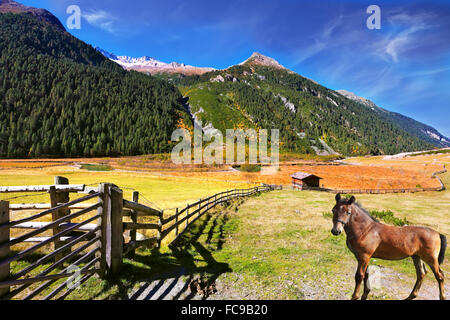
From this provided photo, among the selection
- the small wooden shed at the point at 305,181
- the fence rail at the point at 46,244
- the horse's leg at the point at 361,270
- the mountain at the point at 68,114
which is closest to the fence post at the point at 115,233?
the fence rail at the point at 46,244

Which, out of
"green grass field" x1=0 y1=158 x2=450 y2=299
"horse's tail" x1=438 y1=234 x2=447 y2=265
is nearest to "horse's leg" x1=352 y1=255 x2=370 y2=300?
"horse's tail" x1=438 y1=234 x2=447 y2=265

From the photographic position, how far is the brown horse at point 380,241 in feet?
9.93

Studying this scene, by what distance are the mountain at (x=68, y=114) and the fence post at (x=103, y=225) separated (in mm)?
142458

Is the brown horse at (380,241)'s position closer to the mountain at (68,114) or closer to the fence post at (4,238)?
the fence post at (4,238)

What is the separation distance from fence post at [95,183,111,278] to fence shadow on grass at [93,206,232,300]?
1.47ft

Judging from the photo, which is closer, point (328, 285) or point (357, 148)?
point (328, 285)

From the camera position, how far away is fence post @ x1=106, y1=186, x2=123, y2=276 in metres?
4.92

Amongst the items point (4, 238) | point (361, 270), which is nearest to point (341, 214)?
point (361, 270)

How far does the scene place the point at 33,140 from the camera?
378ft

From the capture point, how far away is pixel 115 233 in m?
5.05

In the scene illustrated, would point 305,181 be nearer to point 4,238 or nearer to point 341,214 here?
point 341,214
